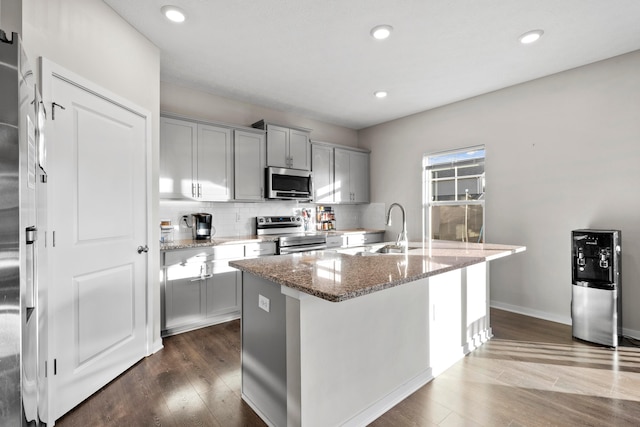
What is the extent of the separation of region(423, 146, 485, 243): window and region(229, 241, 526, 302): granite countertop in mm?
1732

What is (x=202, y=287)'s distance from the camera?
3.26m

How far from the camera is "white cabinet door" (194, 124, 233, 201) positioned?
3.56 m

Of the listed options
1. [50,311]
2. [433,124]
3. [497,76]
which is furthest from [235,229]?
[497,76]

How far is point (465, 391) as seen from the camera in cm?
208

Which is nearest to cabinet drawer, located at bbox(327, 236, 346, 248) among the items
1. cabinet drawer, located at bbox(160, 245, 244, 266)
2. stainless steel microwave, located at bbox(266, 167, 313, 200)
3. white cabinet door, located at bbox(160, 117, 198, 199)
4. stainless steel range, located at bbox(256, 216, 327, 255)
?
stainless steel range, located at bbox(256, 216, 327, 255)

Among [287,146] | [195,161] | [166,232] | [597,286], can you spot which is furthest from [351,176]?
[597,286]

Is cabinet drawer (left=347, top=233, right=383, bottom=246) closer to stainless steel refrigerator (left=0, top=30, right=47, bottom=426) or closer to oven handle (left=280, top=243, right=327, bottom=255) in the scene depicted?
oven handle (left=280, top=243, right=327, bottom=255)

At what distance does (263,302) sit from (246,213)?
260 centimetres

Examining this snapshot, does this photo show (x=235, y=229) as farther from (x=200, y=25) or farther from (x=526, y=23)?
(x=526, y=23)

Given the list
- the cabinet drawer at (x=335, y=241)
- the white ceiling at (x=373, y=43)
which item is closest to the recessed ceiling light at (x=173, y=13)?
the white ceiling at (x=373, y=43)

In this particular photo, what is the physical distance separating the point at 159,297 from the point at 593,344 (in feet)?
12.9

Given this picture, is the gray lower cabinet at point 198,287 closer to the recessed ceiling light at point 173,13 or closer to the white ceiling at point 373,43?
the white ceiling at point 373,43

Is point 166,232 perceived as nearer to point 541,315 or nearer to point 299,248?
point 299,248

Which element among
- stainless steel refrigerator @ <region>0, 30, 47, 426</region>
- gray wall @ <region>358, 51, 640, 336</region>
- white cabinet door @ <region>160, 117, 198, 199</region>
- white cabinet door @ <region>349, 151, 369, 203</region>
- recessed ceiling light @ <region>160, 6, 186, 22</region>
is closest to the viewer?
stainless steel refrigerator @ <region>0, 30, 47, 426</region>
